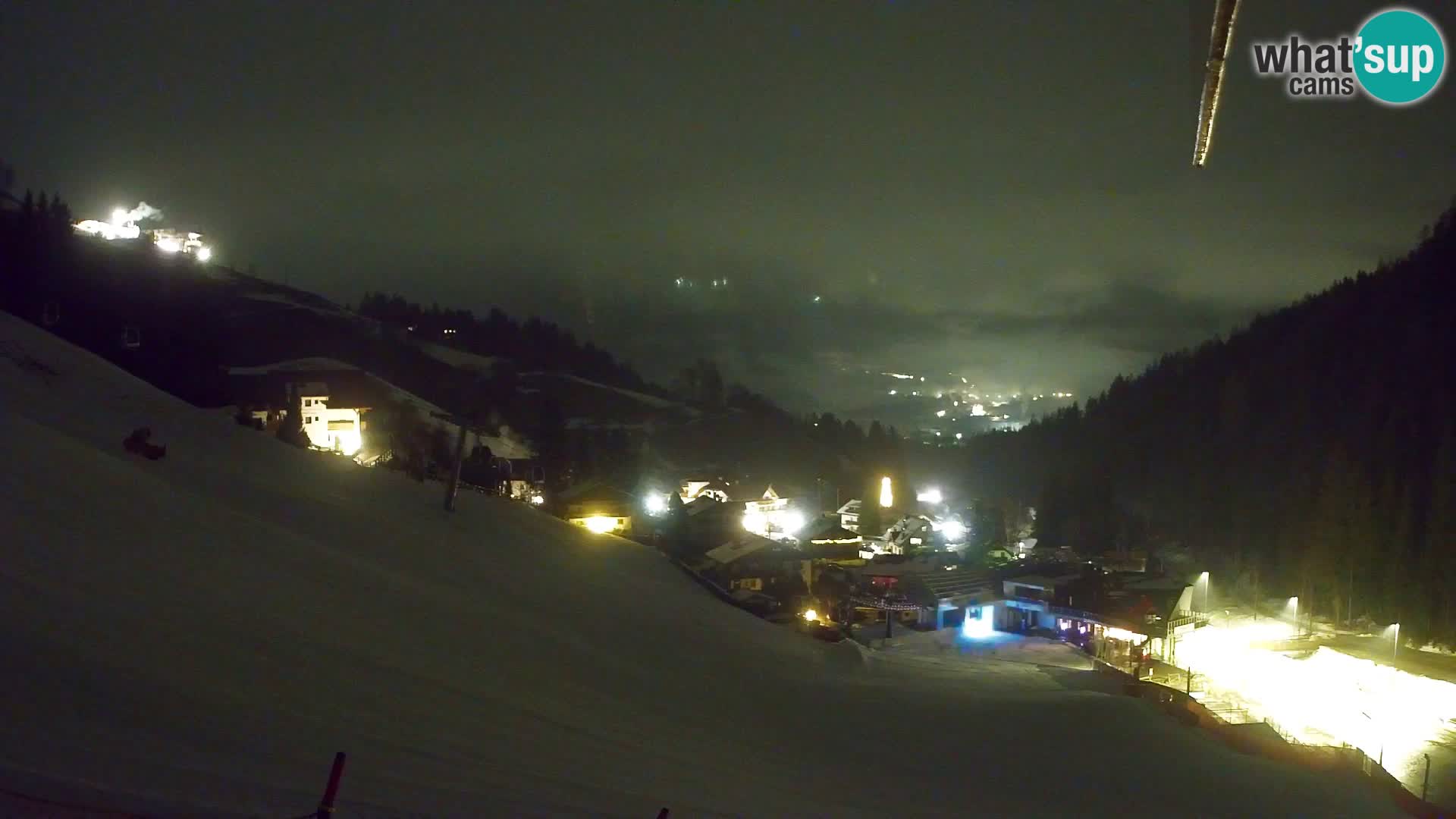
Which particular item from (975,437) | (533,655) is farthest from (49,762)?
Result: (975,437)

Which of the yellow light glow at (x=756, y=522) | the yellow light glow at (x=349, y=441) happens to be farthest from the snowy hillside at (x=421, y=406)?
the yellow light glow at (x=756, y=522)

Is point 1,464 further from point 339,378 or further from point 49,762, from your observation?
point 339,378

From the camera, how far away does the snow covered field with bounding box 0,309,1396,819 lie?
14.4 feet

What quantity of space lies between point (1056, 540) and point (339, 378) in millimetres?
46455

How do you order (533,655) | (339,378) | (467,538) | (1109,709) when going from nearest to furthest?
1. (533,655)
2. (1109,709)
3. (467,538)
4. (339,378)

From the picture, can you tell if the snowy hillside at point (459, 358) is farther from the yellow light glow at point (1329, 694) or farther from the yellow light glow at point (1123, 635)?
the yellow light glow at point (1329, 694)

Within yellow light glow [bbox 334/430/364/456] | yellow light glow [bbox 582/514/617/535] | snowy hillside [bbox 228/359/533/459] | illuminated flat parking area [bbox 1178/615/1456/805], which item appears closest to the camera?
illuminated flat parking area [bbox 1178/615/1456/805]

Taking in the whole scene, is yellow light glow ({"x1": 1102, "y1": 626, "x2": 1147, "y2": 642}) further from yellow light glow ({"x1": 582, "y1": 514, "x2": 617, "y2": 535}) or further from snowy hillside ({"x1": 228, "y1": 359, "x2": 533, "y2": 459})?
snowy hillside ({"x1": 228, "y1": 359, "x2": 533, "y2": 459})

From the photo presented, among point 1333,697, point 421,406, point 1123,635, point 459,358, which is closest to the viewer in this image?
point 1333,697

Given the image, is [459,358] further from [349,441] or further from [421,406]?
[349,441]

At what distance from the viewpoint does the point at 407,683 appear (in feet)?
20.6

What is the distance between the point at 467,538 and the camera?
1365cm

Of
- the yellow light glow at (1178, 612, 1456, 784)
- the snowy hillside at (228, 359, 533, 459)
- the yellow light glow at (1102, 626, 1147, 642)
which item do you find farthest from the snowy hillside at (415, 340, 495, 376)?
the yellow light glow at (1178, 612, 1456, 784)

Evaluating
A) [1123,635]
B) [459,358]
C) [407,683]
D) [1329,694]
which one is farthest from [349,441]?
[459,358]
